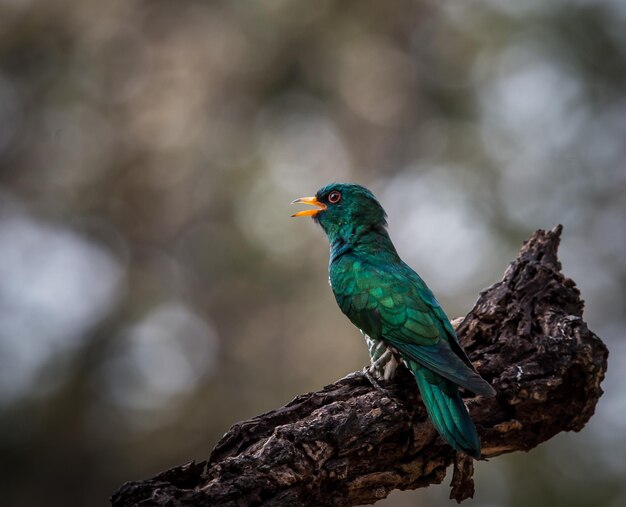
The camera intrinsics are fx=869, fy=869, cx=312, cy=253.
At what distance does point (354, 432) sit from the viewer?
5.28m

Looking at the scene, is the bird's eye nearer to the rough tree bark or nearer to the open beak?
the open beak

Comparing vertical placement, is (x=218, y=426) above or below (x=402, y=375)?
above

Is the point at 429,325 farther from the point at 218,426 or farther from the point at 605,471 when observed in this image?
the point at 605,471

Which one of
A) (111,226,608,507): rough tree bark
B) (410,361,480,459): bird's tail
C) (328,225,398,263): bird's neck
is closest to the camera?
(111,226,608,507): rough tree bark

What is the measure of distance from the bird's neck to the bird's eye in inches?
11.7

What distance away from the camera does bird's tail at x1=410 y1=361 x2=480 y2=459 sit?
5.12 metres

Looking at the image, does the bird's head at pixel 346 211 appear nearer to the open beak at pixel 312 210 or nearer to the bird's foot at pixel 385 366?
the open beak at pixel 312 210

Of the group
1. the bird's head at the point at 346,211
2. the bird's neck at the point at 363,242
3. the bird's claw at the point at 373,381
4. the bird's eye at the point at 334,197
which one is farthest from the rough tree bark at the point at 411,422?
the bird's eye at the point at 334,197

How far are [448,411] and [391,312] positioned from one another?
101 cm

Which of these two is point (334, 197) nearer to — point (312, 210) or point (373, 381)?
point (312, 210)

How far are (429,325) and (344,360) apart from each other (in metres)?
7.21

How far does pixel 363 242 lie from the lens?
6988 millimetres

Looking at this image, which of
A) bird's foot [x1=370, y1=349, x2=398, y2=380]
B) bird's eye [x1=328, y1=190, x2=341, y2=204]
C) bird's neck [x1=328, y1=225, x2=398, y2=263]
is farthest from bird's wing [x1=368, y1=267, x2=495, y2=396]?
bird's eye [x1=328, y1=190, x2=341, y2=204]

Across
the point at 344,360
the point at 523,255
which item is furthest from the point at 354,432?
the point at 344,360
